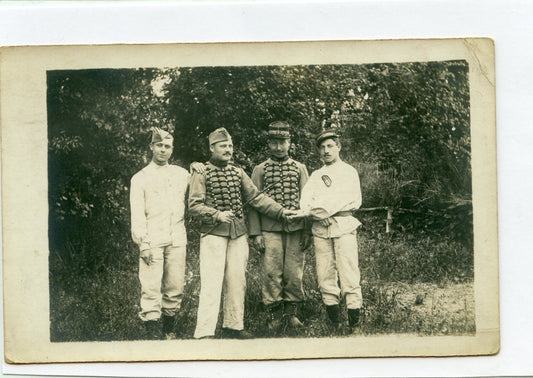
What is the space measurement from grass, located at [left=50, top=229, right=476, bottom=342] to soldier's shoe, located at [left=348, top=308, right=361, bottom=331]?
0.13 feet

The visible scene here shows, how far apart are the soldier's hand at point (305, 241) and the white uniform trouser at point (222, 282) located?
35 cm

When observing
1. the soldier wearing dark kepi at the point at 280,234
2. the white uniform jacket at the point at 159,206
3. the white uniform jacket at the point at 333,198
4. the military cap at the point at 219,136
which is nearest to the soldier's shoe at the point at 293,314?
the soldier wearing dark kepi at the point at 280,234

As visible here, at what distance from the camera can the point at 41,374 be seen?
11.6 feet

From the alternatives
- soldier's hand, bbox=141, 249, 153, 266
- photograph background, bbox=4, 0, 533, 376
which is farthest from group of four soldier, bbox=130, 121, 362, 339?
photograph background, bbox=4, 0, 533, 376

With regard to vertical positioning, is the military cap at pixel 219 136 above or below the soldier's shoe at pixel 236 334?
above

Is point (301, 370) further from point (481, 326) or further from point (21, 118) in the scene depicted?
point (21, 118)

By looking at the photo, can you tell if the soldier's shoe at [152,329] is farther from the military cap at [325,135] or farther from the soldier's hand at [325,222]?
the military cap at [325,135]

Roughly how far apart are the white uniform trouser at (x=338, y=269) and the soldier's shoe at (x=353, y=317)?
3 centimetres

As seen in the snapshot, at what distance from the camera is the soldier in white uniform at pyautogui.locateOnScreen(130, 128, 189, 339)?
11.5 ft

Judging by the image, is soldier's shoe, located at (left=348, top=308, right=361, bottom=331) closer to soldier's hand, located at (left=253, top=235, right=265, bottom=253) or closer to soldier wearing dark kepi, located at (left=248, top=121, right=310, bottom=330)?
soldier wearing dark kepi, located at (left=248, top=121, right=310, bottom=330)

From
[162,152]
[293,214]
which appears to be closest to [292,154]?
[293,214]

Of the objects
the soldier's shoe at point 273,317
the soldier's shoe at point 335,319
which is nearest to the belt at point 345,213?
the soldier's shoe at point 335,319

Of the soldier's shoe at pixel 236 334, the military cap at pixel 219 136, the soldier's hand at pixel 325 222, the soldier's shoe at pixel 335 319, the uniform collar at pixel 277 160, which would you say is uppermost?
the military cap at pixel 219 136

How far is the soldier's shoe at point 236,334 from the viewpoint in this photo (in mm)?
3521
